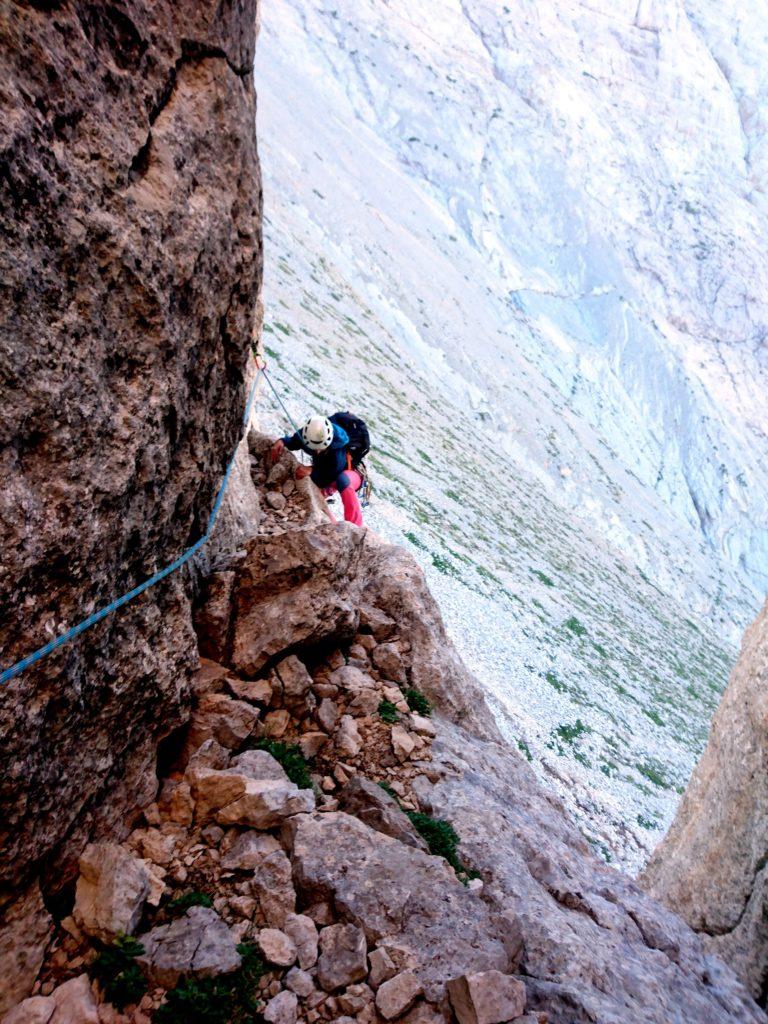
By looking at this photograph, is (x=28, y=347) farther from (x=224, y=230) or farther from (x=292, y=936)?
(x=292, y=936)

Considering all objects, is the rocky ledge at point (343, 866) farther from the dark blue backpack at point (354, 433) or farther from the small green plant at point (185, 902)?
the dark blue backpack at point (354, 433)

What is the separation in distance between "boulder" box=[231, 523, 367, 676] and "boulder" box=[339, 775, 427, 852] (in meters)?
1.31

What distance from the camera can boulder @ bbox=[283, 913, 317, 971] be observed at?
4324 millimetres

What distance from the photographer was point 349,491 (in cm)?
902

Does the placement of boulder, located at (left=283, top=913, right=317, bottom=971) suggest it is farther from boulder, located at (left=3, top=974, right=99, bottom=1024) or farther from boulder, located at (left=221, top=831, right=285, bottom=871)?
boulder, located at (left=3, top=974, right=99, bottom=1024)

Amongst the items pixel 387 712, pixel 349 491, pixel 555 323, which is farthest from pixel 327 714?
pixel 555 323

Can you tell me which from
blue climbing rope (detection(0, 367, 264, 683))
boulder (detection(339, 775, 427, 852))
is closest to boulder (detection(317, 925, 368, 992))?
boulder (detection(339, 775, 427, 852))

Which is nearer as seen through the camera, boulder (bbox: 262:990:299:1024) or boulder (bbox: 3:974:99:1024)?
boulder (bbox: 3:974:99:1024)

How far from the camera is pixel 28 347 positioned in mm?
3475

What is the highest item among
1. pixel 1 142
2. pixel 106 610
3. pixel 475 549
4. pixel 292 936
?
pixel 1 142

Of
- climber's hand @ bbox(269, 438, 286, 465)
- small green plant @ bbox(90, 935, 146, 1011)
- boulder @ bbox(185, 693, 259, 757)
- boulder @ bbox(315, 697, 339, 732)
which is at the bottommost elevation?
small green plant @ bbox(90, 935, 146, 1011)

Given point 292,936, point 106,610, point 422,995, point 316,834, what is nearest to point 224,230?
point 106,610

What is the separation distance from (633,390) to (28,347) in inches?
2942

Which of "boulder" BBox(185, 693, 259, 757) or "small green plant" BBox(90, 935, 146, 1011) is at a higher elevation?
"boulder" BBox(185, 693, 259, 757)
